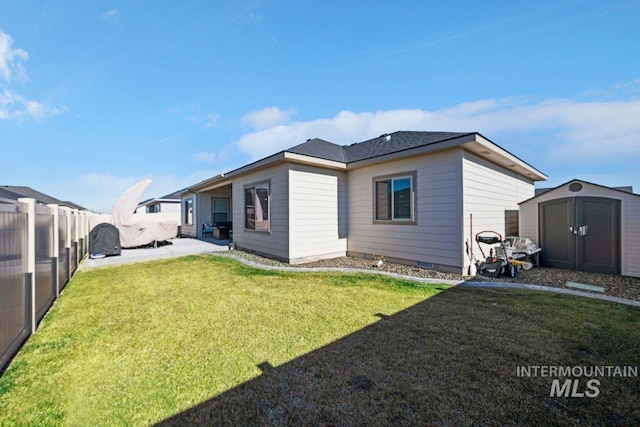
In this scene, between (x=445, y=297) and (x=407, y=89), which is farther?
(x=407, y=89)

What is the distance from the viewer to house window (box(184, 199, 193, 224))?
16.2 meters

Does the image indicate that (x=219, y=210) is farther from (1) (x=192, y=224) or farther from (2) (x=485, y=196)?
(2) (x=485, y=196)

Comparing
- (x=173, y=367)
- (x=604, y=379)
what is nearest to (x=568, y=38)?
(x=604, y=379)

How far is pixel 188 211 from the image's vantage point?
55.2 ft

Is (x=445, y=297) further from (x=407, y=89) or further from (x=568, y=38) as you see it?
(x=407, y=89)

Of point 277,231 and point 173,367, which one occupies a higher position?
point 277,231

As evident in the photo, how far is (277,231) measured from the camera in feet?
26.0

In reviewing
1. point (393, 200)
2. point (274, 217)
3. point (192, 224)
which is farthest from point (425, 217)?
point (192, 224)

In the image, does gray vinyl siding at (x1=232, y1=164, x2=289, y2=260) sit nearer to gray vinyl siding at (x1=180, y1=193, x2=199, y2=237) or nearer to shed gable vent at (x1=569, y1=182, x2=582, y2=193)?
gray vinyl siding at (x1=180, y1=193, x2=199, y2=237)

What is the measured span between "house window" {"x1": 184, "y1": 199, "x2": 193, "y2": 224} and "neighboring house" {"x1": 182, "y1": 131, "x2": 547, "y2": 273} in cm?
796

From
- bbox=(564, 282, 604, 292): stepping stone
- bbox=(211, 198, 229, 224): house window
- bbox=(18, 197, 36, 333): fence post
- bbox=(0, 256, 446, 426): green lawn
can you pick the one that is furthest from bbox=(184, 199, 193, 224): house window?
bbox=(564, 282, 604, 292): stepping stone

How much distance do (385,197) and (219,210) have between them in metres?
11.4

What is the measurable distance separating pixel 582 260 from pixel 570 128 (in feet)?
31.1

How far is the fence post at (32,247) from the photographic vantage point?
3016 mm
